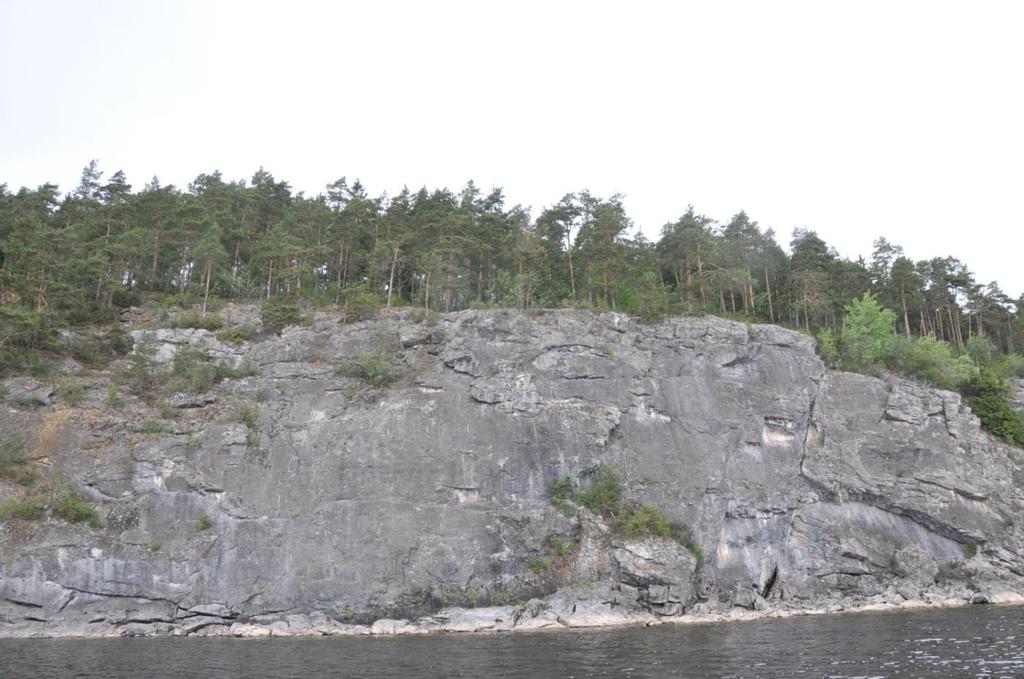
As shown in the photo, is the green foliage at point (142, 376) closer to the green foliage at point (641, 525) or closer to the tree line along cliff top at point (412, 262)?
the tree line along cliff top at point (412, 262)

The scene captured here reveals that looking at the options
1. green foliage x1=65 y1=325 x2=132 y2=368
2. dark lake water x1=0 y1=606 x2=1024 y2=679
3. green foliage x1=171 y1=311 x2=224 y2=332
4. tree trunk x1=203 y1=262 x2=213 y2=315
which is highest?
tree trunk x1=203 y1=262 x2=213 y2=315

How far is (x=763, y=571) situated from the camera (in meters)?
33.8

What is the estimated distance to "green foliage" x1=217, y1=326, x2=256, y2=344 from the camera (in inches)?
1608

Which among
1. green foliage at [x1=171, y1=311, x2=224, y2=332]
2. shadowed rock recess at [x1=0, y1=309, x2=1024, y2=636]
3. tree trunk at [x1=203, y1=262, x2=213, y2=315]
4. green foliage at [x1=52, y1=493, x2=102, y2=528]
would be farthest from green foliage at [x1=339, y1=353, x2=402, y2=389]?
green foliage at [x1=52, y1=493, x2=102, y2=528]

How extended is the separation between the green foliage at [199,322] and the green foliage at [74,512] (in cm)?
1430

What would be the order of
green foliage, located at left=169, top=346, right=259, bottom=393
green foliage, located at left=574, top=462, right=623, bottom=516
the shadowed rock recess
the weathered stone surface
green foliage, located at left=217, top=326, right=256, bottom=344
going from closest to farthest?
the shadowed rock recess, green foliage, located at left=574, top=462, right=623, bottom=516, the weathered stone surface, green foliage, located at left=169, top=346, right=259, bottom=393, green foliage, located at left=217, top=326, right=256, bottom=344

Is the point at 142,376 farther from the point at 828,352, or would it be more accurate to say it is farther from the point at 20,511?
the point at 828,352

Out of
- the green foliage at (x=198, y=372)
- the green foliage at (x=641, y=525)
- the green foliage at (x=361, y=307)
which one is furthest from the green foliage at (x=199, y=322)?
the green foliage at (x=641, y=525)

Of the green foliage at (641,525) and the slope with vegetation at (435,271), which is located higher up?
the slope with vegetation at (435,271)

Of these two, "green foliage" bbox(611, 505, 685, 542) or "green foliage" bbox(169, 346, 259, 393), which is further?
"green foliage" bbox(169, 346, 259, 393)

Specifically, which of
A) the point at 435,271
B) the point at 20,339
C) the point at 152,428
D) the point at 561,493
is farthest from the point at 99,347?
the point at 561,493

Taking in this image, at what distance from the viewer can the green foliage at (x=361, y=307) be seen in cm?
4234

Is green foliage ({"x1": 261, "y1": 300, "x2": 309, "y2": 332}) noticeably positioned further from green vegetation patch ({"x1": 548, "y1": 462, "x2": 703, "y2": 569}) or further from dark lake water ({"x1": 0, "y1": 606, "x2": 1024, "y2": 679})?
dark lake water ({"x1": 0, "y1": 606, "x2": 1024, "y2": 679})

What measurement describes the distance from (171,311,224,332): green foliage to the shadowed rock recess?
2.69 feet
